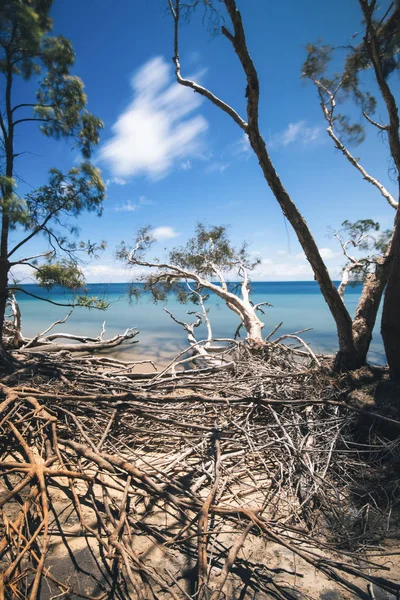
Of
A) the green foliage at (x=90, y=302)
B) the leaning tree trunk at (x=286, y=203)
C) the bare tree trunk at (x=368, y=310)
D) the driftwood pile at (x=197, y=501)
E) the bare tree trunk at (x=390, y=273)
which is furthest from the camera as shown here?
the green foliage at (x=90, y=302)

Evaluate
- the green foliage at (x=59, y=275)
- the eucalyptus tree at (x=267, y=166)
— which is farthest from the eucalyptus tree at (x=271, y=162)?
the green foliage at (x=59, y=275)

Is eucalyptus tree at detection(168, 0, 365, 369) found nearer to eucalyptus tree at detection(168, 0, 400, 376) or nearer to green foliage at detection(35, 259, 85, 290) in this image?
eucalyptus tree at detection(168, 0, 400, 376)

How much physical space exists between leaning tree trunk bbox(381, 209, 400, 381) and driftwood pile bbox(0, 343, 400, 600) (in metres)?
0.80

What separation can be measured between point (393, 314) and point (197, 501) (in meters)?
3.35

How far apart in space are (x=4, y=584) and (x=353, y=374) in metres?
4.11

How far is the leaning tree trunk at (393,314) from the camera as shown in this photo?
3654mm

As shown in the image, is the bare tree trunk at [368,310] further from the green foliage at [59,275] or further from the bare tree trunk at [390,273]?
the green foliage at [59,275]

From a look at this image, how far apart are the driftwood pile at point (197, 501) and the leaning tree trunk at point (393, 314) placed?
2.64ft

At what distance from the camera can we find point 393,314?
370cm

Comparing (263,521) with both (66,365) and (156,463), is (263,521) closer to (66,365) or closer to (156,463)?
(156,463)

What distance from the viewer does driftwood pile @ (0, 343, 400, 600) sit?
1.69 m

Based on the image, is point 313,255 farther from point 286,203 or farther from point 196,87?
point 196,87

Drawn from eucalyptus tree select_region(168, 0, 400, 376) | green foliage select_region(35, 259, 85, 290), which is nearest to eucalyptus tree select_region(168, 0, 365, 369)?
eucalyptus tree select_region(168, 0, 400, 376)

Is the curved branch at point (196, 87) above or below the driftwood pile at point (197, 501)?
above
